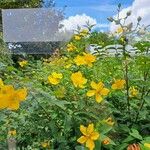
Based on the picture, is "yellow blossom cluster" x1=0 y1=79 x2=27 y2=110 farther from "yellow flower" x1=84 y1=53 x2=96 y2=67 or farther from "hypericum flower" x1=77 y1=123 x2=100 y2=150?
"yellow flower" x1=84 y1=53 x2=96 y2=67

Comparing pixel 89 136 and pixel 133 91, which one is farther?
pixel 133 91

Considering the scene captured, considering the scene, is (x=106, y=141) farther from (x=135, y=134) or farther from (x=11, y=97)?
(x=11, y=97)

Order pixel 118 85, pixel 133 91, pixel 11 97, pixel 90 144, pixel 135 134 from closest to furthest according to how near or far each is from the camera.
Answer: pixel 11 97
pixel 90 144
pixel 135 134
pixel 118 85
pixel 133 91

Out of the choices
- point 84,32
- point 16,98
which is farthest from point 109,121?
point 84,32

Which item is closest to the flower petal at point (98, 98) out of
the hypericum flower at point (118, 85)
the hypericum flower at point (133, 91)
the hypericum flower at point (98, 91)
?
the hypericum flower at point (98, 91)

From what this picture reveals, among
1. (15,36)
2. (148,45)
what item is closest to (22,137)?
(148,45)

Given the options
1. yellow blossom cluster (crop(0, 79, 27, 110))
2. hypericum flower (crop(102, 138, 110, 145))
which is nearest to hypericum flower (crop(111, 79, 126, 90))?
hypericum flower (crop(102, 138, 110, 145))

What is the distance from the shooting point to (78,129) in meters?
1.93

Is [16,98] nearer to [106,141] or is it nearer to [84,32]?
[106,141]

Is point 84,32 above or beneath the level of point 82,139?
above

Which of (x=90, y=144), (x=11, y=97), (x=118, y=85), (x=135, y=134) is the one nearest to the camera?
(x=11, y=97)

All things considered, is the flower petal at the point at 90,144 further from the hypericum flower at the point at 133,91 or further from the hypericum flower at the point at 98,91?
the hypericum flower at the point at 133,91

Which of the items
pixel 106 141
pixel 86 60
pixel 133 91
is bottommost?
pixel 106 141

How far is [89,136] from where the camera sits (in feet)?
5.77
